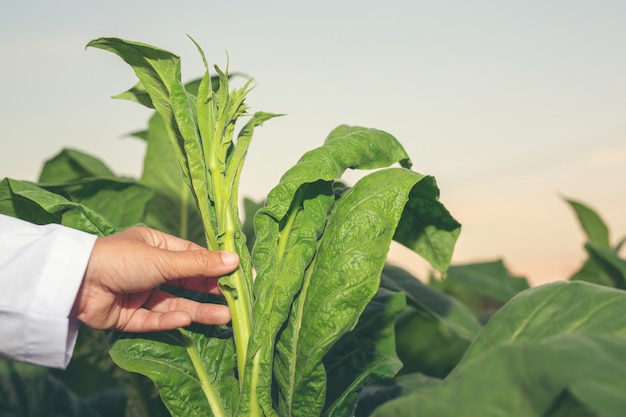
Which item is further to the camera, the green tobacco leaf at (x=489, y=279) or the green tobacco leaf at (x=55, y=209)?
the green tobacco leaf at (x=489, y=279)

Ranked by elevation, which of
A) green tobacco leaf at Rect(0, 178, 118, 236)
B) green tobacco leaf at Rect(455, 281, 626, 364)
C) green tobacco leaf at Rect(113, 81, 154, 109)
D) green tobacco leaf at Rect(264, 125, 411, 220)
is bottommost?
green tobacco leaf at Rect(455, 281, 626, 364)

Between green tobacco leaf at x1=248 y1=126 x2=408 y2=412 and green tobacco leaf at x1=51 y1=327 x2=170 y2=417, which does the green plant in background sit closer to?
green tobacco leaf at x1=248 y1=126 x2=408 y2=412

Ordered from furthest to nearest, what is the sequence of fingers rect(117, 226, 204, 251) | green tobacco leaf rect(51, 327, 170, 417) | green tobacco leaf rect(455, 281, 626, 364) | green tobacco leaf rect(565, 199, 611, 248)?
green tobacco leaf rect(565, 199, 611, 248) < green tobacco leaf rect(51, 327, 170, 417) < fingers rect(117, 226, 204, 251) < green tobacco leaf rect(455, 281, 626, 364)

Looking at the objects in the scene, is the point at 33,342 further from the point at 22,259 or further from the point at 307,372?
the point at 307,372

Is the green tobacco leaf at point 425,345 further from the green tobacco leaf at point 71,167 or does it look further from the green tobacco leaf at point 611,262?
the green tobacco leaf at point 71,167

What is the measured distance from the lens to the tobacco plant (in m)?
1.13

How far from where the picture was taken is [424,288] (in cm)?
187

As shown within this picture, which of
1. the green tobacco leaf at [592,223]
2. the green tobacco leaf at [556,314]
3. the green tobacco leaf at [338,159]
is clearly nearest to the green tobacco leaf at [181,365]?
the green tobacco leaf at [338,159]

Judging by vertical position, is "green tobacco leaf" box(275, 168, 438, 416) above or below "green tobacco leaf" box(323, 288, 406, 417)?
above

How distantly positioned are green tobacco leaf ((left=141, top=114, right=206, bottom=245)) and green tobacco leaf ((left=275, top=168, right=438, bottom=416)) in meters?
1.00

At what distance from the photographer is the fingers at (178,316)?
4.22 ft

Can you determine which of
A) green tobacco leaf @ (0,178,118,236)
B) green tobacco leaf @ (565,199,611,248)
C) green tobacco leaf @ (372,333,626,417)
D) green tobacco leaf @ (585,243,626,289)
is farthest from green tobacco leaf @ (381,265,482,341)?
green tobacco leaf @ (372,333,626,417)

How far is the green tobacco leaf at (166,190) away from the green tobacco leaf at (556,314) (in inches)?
46.0

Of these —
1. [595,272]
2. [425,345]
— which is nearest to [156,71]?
[425,345]
